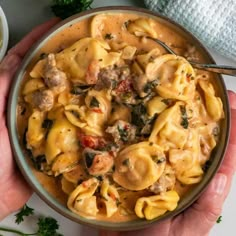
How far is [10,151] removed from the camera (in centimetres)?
201

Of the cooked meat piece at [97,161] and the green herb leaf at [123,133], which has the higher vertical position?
the green herb leaf at [123,133]

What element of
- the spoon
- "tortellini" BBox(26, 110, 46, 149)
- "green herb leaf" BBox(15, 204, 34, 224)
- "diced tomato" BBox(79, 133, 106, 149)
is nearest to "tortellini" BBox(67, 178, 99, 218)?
"diced tomato" BBox(79, 133, 106, 149)

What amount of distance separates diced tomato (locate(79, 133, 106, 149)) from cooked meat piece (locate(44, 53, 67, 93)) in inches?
7.3

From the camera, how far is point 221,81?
1965 mm

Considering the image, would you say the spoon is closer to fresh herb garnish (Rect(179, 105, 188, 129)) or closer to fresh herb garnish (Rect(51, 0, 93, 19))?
fresh herb garnish (Rect(179, 105, 188, 129))

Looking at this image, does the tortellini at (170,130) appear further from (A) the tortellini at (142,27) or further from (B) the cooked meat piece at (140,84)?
(A) the tortellini at (142,27)

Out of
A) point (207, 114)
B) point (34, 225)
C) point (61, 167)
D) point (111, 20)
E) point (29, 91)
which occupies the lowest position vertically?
point (34, 225)

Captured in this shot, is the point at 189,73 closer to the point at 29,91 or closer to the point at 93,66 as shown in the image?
the point at 93,66

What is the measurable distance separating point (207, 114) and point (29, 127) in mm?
636

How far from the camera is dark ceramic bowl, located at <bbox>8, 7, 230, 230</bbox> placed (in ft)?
6.34

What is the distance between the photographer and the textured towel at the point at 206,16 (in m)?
2.16

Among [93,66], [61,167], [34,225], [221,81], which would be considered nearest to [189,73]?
[221,81]

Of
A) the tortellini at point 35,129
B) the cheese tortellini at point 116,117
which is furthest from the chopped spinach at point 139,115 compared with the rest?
the tortellini at point 35,129

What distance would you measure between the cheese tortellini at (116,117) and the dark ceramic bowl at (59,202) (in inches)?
1.1
